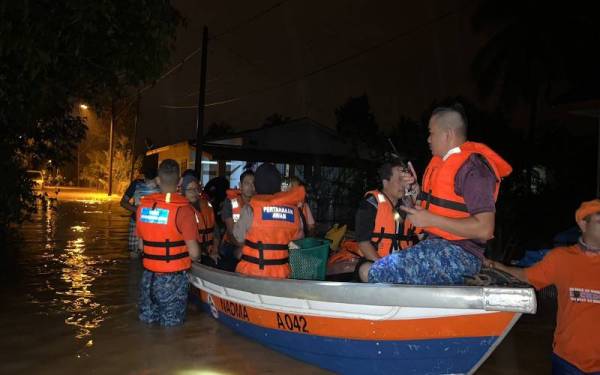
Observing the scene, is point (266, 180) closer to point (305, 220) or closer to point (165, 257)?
point (305, 220)

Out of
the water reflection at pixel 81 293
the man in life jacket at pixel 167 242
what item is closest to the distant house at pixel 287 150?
the water reflection at pixel 81 293

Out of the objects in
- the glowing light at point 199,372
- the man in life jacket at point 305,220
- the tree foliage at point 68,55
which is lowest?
the glowing light at point 199,372

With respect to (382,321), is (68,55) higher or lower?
higher

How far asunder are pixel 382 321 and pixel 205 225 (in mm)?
3801

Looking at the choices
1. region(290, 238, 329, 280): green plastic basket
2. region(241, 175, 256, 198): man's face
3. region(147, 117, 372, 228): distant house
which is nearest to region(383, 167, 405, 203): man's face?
region(290, 238, 329, 280): green plastic basket

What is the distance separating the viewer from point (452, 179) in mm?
3066

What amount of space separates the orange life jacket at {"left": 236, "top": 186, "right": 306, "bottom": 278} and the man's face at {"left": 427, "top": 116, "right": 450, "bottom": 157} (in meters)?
1.83

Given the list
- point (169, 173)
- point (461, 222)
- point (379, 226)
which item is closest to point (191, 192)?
point (169, 173)

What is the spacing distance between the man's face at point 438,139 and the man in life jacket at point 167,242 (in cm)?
289

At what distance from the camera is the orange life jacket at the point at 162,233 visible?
5320mm

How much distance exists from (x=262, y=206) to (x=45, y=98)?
10.2 ft

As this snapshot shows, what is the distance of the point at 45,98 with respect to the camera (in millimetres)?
6020

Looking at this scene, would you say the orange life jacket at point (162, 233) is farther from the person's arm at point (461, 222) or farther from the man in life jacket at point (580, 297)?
the man in life jacket at point (580, 297)

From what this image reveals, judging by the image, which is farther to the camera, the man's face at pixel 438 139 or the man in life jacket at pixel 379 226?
the man in life jacket at pixel 379 226
